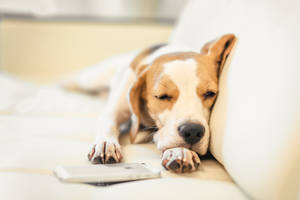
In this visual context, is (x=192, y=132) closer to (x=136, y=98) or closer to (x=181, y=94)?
(x=181, y=94)

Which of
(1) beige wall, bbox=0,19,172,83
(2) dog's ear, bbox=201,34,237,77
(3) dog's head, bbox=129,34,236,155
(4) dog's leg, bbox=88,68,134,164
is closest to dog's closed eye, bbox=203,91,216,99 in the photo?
(3) dog's head, bbox=129,34,236,155

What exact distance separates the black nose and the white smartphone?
18 cm

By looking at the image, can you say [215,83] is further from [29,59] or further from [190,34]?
[29,59]

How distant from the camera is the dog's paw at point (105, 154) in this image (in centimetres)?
113

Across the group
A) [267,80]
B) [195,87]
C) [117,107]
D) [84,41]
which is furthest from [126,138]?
[84,41]

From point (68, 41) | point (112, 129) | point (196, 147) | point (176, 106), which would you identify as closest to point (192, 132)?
point (196, 147)

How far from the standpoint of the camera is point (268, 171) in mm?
806

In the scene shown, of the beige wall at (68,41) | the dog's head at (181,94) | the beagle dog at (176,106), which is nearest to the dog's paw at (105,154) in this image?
the beagle dog at (176,106)

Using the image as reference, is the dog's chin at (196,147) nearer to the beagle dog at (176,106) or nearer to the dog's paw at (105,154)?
the beagle dog at (176,106)

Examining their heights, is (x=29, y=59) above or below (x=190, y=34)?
below

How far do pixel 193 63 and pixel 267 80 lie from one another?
17.3 inches

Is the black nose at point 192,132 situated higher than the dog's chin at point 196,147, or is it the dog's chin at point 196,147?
the black nose at point 192,132

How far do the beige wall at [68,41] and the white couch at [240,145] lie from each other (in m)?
2.13

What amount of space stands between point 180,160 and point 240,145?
182 mm
